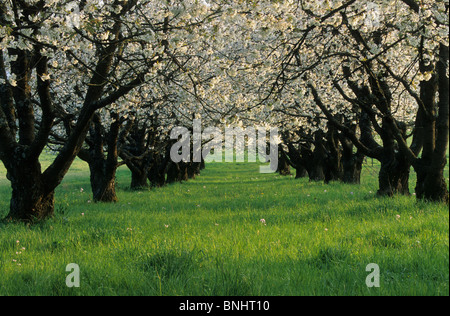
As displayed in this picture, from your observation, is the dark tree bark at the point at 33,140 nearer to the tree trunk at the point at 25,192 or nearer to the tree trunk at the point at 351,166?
the tree trunk at the point at 25,192

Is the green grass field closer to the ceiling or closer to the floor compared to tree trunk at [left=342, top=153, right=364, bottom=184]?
closer to the floor

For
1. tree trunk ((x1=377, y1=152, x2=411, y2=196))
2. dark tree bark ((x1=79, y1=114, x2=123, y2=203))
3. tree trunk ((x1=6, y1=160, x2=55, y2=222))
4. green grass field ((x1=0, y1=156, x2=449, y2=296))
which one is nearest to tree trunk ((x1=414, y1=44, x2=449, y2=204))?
green grass field ((x1=0, y1=156, x2=449, y2=296))

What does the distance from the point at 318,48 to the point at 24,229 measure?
9211mm

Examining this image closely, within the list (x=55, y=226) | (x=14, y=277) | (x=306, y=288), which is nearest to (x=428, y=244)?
(x=306, y=288)

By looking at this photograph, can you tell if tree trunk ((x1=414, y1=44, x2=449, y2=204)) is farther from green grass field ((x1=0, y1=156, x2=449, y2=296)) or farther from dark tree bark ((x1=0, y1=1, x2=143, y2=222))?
dark tree bark ((x1=0, y1=1, x2=143, y2=222))

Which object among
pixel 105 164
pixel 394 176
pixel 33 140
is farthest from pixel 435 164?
pixel 105 164

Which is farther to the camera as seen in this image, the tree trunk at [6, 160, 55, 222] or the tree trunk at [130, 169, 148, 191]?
the tree trunk at [130, 169, 148, 191]

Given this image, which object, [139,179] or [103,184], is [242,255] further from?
[139,179]

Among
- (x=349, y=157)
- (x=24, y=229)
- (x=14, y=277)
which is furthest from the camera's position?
(x=349, y=157)

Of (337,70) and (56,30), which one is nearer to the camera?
(56,30)

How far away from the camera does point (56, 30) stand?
17.3ft

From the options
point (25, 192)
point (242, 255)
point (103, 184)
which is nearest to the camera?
point (242, 255)

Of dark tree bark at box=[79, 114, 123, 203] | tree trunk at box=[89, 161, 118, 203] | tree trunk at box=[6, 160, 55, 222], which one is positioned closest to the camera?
tree trunk at box=[6, 160, 55, 222]

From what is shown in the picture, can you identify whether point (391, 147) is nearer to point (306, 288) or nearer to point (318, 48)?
point (318, 48)
